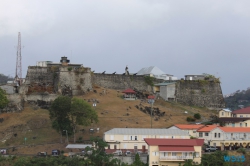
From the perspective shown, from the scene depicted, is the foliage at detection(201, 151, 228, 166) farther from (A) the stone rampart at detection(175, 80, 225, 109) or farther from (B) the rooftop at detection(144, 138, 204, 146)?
(A) the stone rampart at detection(175, 80, 225, 109)

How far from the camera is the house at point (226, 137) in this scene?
56344mm

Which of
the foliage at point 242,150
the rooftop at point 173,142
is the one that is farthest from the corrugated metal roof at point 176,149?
the foliage at point 242,150

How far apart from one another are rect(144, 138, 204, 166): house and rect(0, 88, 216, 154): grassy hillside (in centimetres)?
1066

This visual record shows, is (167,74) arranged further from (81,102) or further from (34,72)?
(81,102)

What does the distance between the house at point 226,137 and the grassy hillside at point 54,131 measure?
8742 millimetres

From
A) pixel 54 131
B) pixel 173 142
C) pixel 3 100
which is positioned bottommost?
pixel 173 142

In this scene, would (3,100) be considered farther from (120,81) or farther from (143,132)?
(120,81)

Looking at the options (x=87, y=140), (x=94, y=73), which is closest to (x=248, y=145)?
(x=87, y=140)

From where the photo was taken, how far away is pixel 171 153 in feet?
162

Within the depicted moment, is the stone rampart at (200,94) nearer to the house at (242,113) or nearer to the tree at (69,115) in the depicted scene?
the house at (242,113)

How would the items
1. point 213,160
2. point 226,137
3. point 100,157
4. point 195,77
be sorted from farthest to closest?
point 195,77
point 226,137
point 213,160
point 100,157

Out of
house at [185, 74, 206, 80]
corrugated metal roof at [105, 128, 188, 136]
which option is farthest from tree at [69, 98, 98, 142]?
house at [185, 74, 206, 80]

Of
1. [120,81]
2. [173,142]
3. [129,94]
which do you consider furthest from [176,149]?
[120,81]

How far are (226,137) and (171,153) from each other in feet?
33.5
